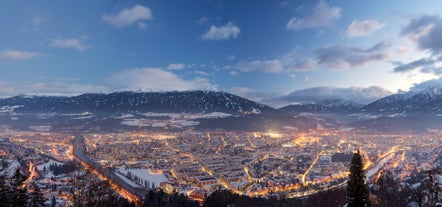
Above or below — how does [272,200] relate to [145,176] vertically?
below

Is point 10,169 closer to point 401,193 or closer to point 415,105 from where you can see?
point 401,193

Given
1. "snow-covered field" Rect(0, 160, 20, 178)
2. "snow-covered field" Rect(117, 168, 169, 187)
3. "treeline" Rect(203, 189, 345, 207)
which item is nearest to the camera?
"treeline" Rect(203, 189, 345, 207)

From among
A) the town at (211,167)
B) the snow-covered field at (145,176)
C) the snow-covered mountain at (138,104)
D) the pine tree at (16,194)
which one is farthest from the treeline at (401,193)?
the snow-covered mountain at (138,104)

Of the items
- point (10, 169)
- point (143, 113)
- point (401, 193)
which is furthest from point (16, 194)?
point (143, 113)

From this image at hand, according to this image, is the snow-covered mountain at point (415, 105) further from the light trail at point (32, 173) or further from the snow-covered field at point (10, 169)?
the snow-covered field at point (10, 169)

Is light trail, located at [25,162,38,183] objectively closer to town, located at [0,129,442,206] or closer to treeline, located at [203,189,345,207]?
town, located at [0,129,442,206]

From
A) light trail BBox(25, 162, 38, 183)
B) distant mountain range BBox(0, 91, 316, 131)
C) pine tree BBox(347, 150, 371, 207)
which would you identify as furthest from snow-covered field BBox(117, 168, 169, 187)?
distant mountain range BBox(0, 91, 316, 131)

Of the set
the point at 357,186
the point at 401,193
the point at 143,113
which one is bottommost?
the point at 401,193

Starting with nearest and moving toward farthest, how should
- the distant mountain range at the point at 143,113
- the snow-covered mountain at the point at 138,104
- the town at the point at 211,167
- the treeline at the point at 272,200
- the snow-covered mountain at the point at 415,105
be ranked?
the treeline at the point at 272,200
the town at the point at 211,167
the distant mountain range at the point at 143,113
the snow-covered mountain at the point at 138,104
the snow-covered mountain at the point at 415,105
